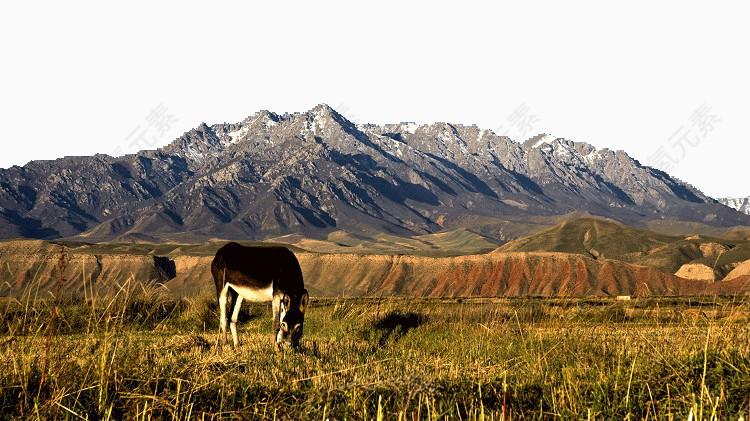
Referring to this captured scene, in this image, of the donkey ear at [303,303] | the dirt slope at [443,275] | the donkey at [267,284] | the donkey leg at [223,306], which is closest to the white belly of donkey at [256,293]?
the donkey at [267,284]

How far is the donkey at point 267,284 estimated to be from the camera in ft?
48.1

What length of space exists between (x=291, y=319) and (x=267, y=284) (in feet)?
4.44

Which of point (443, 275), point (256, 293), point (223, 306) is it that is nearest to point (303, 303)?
point (256, 293)

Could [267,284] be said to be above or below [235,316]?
above

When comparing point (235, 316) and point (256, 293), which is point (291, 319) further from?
point (235, 316)

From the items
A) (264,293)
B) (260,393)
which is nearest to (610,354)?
(260,393)

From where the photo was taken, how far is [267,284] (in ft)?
51.2

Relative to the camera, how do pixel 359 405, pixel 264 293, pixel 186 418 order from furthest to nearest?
1. pixel 264 293
2. pixel 359 405
3. pixel 186 418

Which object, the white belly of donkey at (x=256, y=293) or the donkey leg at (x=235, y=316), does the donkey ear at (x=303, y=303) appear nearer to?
the white belly of donkey at (x=256, y=293)

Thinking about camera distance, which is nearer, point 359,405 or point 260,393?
point 359,405

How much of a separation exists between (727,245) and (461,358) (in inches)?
7485

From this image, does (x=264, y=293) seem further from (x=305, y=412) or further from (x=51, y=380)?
(x=305, y=412)

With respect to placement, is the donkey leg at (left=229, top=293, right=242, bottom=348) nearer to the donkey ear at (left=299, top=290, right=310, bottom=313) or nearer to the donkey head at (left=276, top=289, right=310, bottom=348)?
the donkey head at (left=276, top=289, right=310, bottom=348)

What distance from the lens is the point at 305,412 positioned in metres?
6.99
